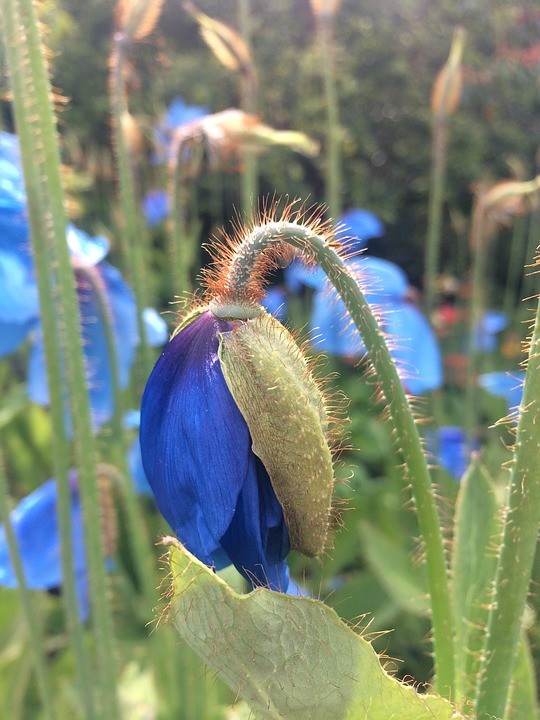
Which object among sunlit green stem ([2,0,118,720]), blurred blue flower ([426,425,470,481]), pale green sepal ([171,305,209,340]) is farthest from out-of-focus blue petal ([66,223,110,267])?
blurred blue flower ([426,425,470,481])

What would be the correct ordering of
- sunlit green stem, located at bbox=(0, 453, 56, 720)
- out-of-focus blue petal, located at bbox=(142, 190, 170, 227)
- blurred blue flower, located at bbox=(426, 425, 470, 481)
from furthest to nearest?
out-of-focus blue petal, located at bbox=(142, 190, 170, 227) → blurred blue flower, located at bbox=(426, 425, 470, 481) → sunlit green stem, located at bbox=(0, 453, 56, 720)

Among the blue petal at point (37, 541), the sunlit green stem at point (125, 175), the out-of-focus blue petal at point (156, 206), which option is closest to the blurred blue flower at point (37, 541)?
the blue petal at point (37, 541)

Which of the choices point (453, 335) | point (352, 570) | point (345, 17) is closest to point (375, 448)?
point (352, 570)

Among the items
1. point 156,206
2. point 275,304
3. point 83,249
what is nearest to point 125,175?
point 83,249

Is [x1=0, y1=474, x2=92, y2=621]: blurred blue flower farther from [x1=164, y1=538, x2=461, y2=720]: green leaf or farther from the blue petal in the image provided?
[x1=164, y1=538, x2=461, y2=720]: green leaf

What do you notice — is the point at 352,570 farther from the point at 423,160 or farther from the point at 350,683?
the point at 423,160

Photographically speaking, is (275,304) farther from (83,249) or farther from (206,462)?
(206,462)

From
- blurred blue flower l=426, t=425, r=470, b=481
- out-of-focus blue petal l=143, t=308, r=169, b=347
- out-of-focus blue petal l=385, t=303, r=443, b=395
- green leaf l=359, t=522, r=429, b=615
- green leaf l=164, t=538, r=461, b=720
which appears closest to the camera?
green leaf l=164, t=538, r=461, b=720
